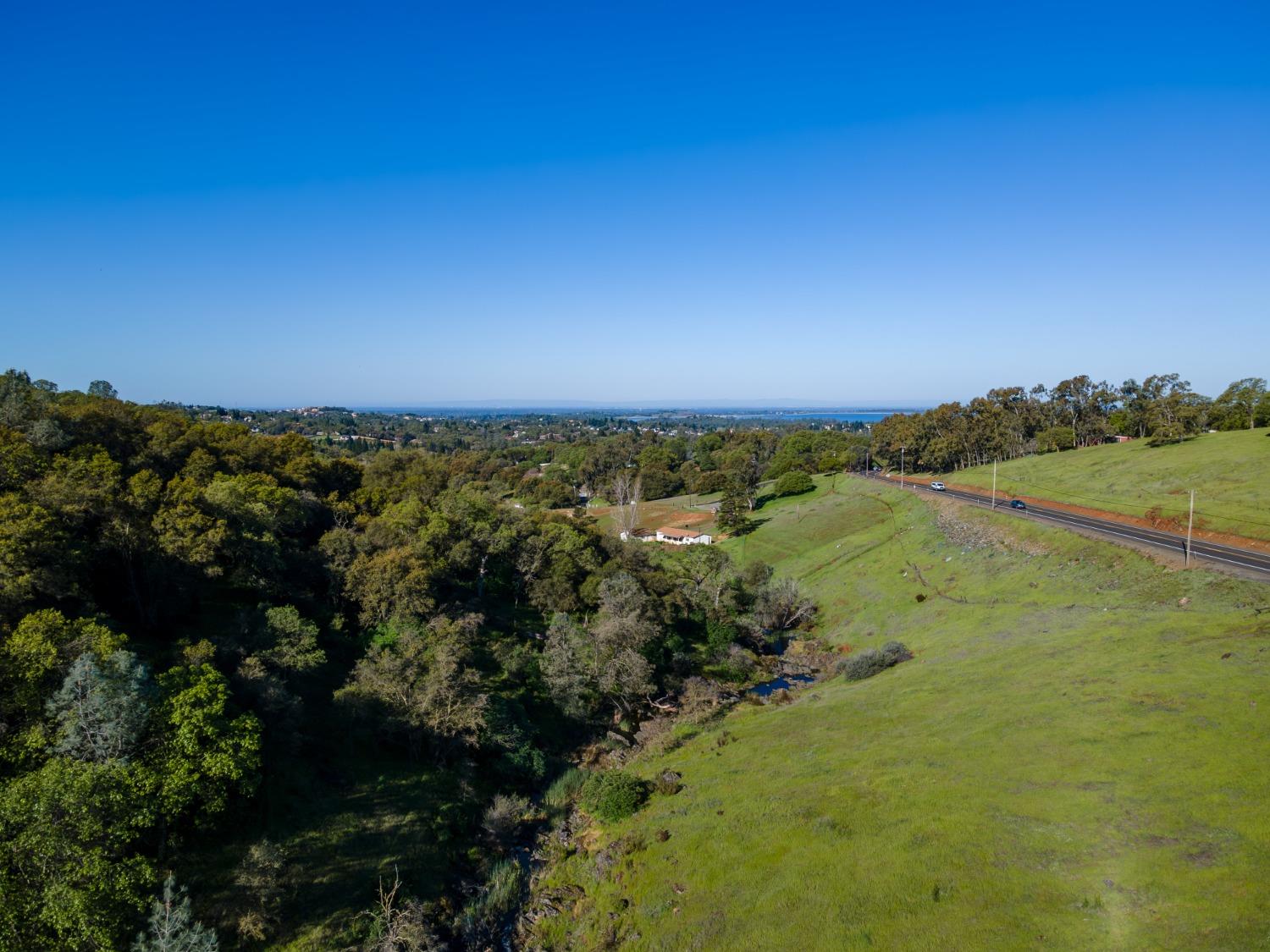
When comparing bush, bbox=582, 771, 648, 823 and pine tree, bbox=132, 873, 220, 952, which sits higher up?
pine tree, bbox=132, 873, 220, 952

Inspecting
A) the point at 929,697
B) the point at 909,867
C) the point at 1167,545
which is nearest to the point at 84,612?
the point at 909,867

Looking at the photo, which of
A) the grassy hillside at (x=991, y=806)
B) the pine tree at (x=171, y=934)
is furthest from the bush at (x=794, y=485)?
the pine tree at (x=171, y=934)

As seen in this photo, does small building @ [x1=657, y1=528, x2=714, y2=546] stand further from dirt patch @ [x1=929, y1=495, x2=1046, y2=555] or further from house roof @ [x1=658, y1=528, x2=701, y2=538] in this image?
dirt patch @ [x1=929, y1=495, x2=1046, y2=555]

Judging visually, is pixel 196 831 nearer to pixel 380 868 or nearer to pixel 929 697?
pixel 380 868

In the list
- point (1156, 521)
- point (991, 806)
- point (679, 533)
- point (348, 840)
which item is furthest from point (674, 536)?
point (991, 806)

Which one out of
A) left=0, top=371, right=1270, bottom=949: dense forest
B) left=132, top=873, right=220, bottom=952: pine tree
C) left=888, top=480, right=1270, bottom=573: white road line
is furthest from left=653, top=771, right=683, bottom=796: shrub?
left=888, top=480, right=1270, bottom=573: white road line
